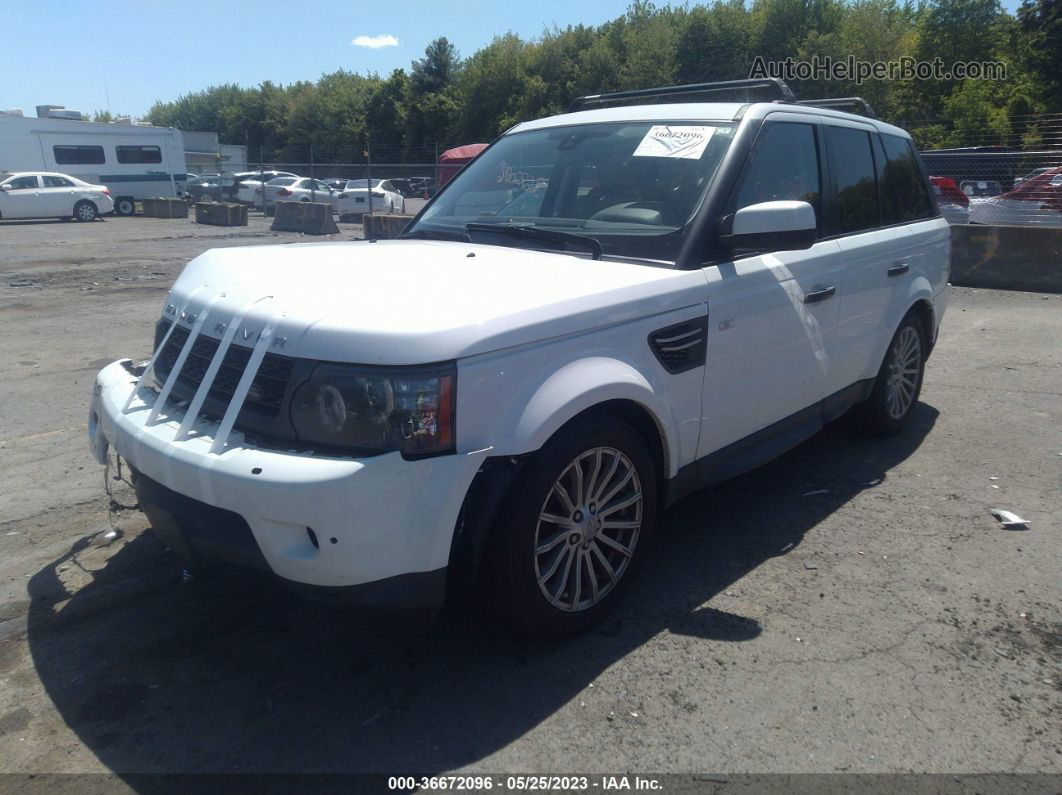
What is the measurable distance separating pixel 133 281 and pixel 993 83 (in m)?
36.1

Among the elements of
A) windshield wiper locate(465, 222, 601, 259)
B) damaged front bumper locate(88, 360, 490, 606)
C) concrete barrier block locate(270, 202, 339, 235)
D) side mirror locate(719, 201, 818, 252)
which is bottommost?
concrete barrier block locate(270, 202, 339, 235)

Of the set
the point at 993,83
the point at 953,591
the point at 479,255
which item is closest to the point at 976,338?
the point at 953,591

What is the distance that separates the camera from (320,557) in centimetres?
251

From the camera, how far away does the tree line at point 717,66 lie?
35875mm

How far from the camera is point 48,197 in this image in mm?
26328

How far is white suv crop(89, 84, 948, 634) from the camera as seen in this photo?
2.54 metres

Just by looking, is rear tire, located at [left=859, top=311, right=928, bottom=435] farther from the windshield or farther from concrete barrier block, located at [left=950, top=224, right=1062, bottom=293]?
concrete barrier block, located at [left=950, top=224, right=1062, bottom=293]

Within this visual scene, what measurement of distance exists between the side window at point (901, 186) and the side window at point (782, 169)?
89 centimetres

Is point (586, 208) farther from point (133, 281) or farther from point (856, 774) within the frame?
point (133, 281)

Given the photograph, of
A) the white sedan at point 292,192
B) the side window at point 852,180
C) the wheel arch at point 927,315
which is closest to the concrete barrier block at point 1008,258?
the wheel arch at point 927,315

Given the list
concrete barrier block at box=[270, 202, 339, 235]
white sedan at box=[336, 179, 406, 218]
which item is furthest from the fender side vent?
white sedan at box=[336, 179, 406, 218]

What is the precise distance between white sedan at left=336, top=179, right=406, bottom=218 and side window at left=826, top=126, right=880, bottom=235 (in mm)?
26061

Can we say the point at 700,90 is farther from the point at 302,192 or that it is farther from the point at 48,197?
the point at 302,192

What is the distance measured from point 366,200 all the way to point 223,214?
6.42m
